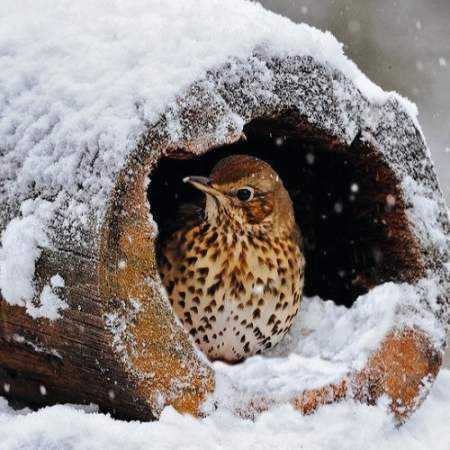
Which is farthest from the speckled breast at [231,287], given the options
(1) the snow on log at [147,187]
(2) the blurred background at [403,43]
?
(2) the blurred background at [403,43]

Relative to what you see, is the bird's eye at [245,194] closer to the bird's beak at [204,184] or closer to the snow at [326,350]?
the bird's beak at [204,184]

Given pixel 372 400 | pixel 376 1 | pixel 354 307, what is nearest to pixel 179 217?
pixel 354 307

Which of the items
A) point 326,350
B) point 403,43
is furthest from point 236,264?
point 403,43

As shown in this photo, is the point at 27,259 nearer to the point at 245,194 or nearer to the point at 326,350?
the point at 245,194

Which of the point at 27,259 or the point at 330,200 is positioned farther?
the point at 330,200

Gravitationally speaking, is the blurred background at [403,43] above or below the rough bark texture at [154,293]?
below

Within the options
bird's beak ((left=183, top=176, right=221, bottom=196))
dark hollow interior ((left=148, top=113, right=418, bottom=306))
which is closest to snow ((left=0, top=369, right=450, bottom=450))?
dark hollow interior ((left=148, top=113, right=418, bottom=306))

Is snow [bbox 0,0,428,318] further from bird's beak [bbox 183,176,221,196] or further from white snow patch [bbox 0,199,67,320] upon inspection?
bird's beak [bbox 183,176,221,196]

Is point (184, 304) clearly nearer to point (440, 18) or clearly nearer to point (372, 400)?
point (372, 400)
